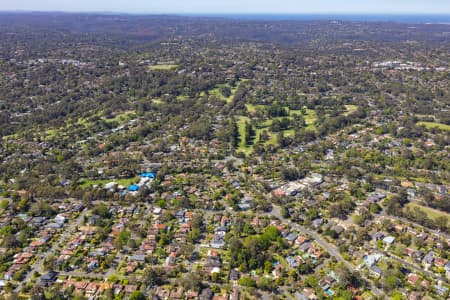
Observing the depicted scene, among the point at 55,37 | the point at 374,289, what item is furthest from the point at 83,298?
the point at 55,37

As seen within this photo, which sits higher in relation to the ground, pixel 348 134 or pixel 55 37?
pixel 55 37

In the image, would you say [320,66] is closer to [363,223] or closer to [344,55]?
[344,55]

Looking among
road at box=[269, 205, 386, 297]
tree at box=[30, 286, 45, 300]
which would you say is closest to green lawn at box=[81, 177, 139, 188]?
tree at box=[30, 286, 45, 300]

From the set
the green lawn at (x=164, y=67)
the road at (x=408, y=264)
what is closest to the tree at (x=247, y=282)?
the road at (x=408, y=264)

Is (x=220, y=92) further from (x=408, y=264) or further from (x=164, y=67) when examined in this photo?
(x=408, y=264)

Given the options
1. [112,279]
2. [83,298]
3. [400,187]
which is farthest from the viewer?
[400,187]

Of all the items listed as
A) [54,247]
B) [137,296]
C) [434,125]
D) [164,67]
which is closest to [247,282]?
[137,296]
